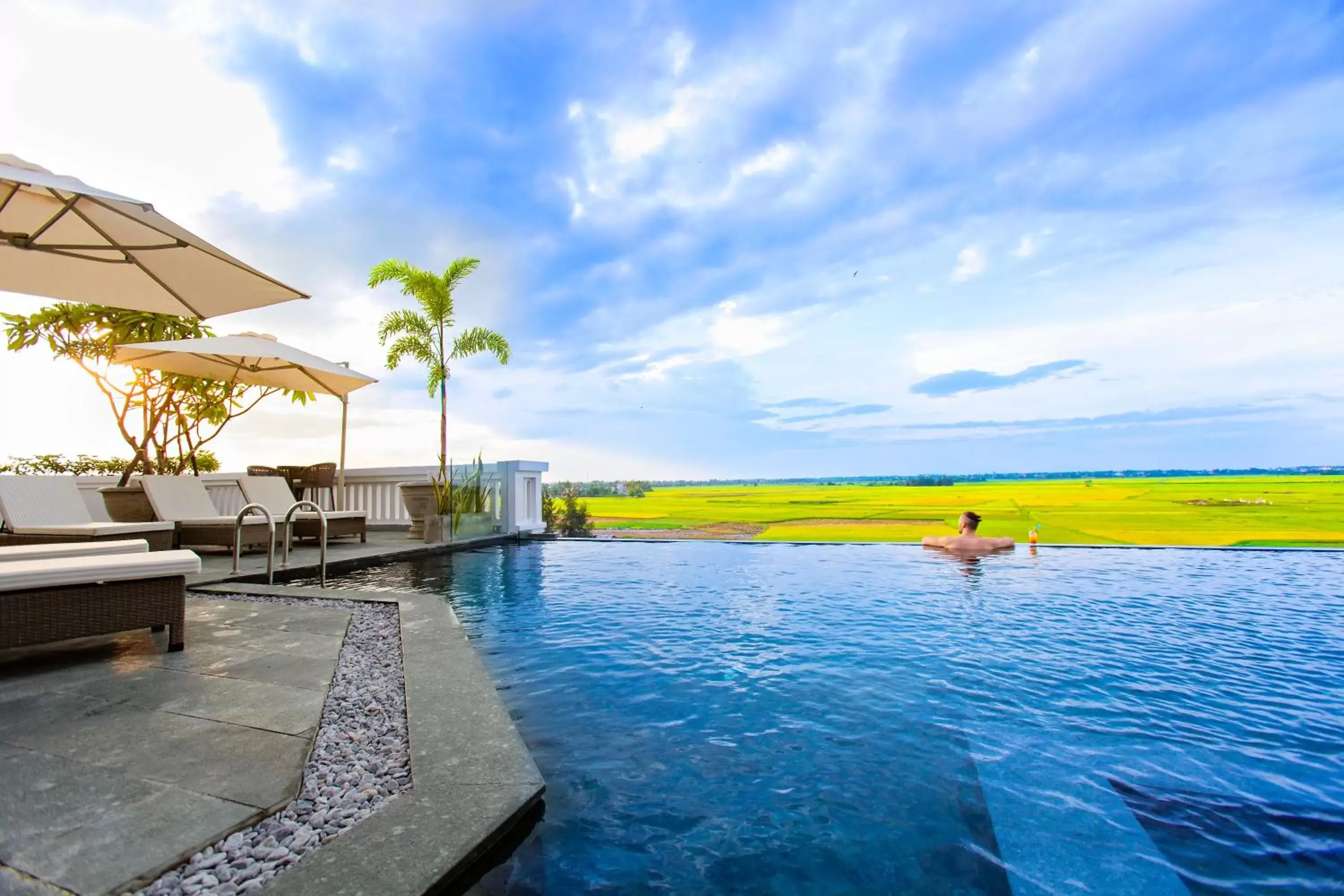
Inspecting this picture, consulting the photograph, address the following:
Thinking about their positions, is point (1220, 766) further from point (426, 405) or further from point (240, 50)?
point (426, 405)

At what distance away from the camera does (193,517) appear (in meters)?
7.50

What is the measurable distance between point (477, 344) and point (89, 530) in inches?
299

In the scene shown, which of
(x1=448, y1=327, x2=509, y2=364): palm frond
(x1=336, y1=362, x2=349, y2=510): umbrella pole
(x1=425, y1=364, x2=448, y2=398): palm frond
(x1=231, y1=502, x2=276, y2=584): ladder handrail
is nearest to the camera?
(x1=231, y1=502, x2=276, y2=584): ladder handrail

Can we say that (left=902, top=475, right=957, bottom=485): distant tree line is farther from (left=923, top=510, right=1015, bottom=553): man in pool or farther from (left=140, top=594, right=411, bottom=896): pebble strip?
(left=140, top=594, right=411, bottom=896): pebble strip

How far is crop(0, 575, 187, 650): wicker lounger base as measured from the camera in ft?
9.51

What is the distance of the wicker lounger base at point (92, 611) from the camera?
290 centimetres

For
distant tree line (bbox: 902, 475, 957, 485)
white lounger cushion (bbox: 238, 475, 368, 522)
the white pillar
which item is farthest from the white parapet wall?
distant tree line (bbox: 902, 475, 957, 485)

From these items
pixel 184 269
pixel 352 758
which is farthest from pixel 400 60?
pixel 352 758

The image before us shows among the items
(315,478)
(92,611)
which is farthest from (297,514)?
(92,611)

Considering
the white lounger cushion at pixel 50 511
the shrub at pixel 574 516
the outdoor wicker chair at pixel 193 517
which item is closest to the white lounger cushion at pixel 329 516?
the outdoor wicker chair at pixel 193 517

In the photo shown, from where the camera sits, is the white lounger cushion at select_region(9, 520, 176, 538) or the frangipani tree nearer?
the white lounger cushion at select_region(9, 520, 176, 538)

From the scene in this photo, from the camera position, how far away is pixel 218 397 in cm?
1291

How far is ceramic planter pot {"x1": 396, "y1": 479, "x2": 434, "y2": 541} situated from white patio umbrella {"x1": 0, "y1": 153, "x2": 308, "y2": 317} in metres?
4.66

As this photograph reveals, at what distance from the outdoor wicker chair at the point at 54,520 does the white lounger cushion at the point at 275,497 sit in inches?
71.3
